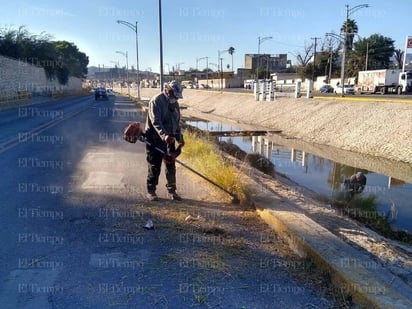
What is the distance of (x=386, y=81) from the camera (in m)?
45.9

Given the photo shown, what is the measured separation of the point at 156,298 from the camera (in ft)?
11.5

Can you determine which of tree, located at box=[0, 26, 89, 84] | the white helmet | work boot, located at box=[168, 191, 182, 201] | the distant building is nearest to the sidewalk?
work boot, located at box=[168, 191, 182, 201]

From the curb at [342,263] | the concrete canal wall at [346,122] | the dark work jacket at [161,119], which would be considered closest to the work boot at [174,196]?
the dark work jacket at [161,119]

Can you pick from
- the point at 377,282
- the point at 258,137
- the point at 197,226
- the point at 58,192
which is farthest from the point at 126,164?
the point at 258,137

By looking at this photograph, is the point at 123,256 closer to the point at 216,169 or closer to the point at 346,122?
the point at 216,169

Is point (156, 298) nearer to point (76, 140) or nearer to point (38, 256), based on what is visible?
point (38, 256)

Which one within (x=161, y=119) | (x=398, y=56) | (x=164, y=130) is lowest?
(x=164, y=130)

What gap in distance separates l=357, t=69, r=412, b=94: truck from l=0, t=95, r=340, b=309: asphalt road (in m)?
42.8

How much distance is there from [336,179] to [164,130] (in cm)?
900

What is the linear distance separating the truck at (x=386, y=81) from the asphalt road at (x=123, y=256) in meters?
42.8

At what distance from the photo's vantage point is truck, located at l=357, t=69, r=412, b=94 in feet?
142

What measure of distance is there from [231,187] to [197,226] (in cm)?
195

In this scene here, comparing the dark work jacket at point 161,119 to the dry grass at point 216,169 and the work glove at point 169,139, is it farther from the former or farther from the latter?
the dry grass at point 216,169

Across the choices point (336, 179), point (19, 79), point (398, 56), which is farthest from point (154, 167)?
point (398, 56)
